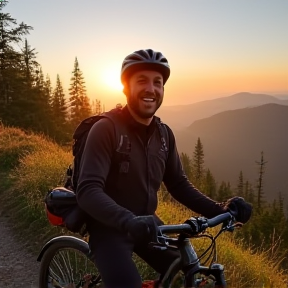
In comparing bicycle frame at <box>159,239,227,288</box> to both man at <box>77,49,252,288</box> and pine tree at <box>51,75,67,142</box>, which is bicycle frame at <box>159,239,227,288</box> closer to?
man at <box>77,49,252,288</box>

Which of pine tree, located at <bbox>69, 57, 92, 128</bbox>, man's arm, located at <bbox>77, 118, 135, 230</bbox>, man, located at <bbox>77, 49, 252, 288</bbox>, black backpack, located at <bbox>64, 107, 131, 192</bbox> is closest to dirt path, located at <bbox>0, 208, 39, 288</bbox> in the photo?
man, located at <bbox>77, 49, 252, 288</bbox>

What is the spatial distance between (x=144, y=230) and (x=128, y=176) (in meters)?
0.81

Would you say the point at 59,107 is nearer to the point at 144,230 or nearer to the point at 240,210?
the point at 240,210

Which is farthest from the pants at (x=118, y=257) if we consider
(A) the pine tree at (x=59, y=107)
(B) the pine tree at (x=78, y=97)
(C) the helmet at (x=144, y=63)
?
(B) the pine tree at (x=78, y=97)

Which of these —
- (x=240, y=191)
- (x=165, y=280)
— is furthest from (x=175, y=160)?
(x=240, y=191)

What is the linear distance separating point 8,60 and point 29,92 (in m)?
3.77

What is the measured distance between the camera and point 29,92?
3412 cm

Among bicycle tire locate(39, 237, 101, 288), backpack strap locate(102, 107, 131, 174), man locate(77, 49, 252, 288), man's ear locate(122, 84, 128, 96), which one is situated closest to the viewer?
man locate(77, 49, 252, 288)

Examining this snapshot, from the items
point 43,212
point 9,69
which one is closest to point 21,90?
point 9,69

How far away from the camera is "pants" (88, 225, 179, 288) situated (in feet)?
8.95

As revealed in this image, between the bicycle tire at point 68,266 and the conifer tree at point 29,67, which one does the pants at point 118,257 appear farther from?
the conifer tree at point 29,67

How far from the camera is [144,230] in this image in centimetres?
214

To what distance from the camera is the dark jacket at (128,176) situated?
104 inches

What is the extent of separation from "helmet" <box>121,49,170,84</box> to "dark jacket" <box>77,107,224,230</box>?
331 millimetres
